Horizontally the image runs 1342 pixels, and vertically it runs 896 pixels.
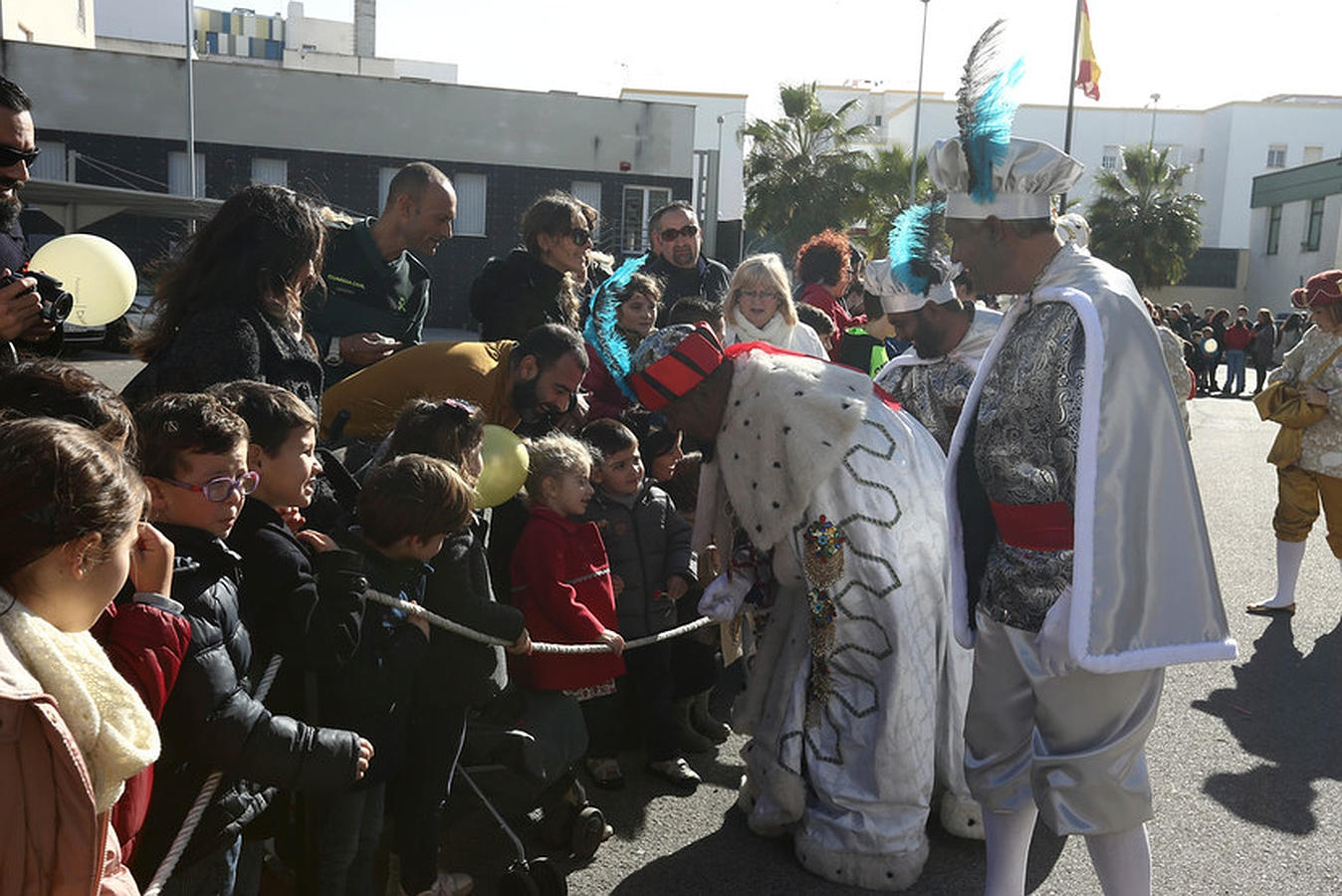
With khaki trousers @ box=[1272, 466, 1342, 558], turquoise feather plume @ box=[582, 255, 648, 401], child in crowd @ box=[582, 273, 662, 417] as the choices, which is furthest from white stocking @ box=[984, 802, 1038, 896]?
khaki trousers @ box=[1272, 466, 1342, 558]

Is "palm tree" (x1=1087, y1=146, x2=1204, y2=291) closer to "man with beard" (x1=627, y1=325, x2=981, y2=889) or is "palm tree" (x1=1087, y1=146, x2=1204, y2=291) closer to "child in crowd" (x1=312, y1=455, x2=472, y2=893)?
"man with beard" (x1=627, y1=325, x2=981, y2=889)

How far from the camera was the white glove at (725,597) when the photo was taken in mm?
4008

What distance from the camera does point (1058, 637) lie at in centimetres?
283

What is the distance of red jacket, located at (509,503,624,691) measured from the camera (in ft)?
12.8

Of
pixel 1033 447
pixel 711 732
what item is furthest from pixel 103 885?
pixel 711 732

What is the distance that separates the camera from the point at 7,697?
1.66 metres

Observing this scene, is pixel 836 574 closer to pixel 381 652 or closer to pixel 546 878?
pixel 546 878

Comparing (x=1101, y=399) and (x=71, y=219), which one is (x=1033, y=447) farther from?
(x=71, y=219)

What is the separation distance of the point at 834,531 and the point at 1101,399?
1142 millimetres

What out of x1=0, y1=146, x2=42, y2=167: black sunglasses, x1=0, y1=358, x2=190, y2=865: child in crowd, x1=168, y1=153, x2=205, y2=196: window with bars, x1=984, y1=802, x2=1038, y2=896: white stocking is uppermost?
x1=168, y1=153, x2=205, y2=196: window with bars

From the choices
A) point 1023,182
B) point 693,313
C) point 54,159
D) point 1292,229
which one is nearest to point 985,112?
point 1023,182

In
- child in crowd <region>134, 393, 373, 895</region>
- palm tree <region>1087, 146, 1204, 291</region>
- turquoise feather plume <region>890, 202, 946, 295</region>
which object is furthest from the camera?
palm tree <region>1087, 146, 1204, 291</region>

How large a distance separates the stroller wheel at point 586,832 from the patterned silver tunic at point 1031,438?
145 centimetres

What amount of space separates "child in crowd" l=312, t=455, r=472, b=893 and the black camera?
0.90 m
